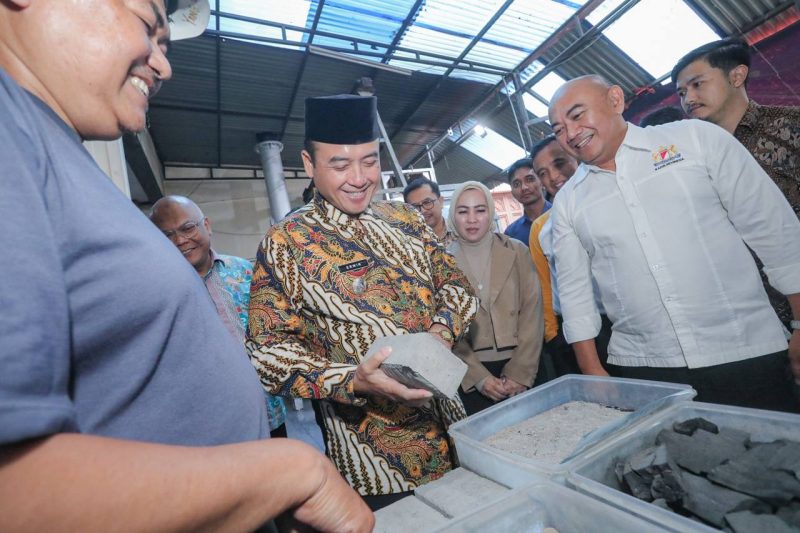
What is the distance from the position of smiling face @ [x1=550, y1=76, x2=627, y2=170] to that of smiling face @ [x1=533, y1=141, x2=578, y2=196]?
1.06 meters

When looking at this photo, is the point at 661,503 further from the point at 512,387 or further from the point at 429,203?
the point at 429,203

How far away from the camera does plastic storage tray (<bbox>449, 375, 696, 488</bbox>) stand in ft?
2.83

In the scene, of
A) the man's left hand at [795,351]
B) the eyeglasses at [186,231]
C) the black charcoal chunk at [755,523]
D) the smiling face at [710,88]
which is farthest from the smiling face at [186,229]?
the smiling face at [710,88]

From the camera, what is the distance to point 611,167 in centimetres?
181

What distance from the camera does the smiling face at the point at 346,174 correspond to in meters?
1.43

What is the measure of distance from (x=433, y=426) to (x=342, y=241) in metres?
0.72

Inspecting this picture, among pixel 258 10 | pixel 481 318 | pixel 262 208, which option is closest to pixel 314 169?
pixel 481 318

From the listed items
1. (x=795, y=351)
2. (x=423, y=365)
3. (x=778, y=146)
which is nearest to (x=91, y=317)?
(x=423, y=365)

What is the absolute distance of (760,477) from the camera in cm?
70

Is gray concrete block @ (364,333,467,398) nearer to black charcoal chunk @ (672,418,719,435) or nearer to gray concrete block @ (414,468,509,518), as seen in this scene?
gray concrete block @ (414,468,509,518)

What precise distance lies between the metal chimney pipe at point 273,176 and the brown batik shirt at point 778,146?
254 inches

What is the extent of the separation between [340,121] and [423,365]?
3.15 ft

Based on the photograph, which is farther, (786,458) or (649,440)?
(649,440)

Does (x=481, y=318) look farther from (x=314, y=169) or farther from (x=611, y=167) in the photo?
(x=314, y=169)
